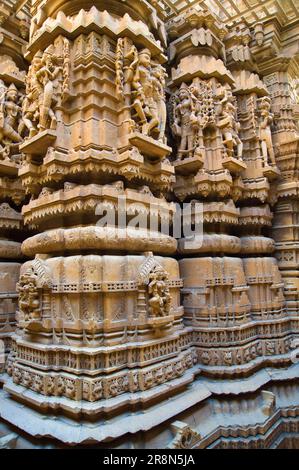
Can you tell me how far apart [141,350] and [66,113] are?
4688 mm

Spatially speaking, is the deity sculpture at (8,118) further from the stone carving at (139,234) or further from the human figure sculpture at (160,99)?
the human figure sculpture at (160,99)

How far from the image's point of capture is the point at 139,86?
19.7ft

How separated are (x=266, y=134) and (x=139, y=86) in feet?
14.5

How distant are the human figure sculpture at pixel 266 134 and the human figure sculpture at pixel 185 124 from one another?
2.33 metres

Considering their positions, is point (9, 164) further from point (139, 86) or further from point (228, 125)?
point (228, 125)

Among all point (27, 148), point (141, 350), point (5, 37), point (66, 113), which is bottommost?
point (141, 350)

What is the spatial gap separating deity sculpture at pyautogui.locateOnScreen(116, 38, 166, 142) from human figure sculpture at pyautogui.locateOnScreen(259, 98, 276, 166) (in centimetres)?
371

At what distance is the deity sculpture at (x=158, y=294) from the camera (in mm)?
5359

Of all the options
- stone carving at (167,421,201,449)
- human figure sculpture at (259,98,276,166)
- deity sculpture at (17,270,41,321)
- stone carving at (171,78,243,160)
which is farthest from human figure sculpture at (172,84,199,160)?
stone carving at (167,421,201,449)

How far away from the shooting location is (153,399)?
513 centimetres

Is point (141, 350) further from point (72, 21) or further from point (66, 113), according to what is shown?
point (72, 21)

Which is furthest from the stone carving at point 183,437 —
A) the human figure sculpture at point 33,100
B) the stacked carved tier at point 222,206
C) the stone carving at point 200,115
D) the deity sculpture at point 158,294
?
the human figure sculpture at point 33,100

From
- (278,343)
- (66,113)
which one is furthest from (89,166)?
(278,343)

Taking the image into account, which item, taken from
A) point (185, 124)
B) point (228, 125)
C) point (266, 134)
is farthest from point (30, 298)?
point (266, 134)
